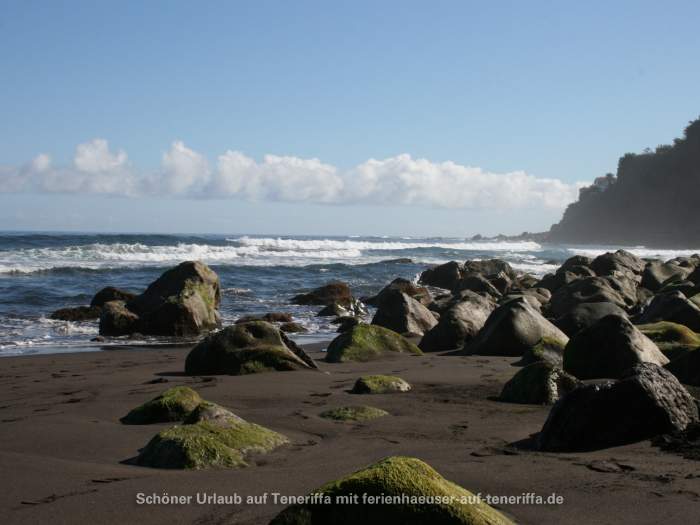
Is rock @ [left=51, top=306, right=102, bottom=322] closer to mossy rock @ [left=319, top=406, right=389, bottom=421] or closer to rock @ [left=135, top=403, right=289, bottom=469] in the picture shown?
mossy rock @ [left=319, top=406, right=389, bottom=421]

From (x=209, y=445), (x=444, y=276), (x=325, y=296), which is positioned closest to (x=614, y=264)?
(x=444, y=276)

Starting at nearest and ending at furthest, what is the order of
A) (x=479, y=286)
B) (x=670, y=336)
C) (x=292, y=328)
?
(x=670, y=336) → (x=292, y=328) → (x=479, y=286)

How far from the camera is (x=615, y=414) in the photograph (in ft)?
15.6

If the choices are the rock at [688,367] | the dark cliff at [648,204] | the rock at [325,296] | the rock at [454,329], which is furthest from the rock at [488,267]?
the dark cliff at [648,204]

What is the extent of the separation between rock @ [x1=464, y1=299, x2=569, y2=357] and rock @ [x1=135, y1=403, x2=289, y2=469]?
5.58 m

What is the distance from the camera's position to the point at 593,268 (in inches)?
918

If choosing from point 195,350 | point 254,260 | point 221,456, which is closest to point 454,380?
point 195,350

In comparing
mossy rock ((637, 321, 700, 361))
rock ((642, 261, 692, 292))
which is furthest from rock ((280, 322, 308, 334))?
rock ((642, 261, 692, 292))

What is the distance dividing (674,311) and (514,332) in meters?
2.79

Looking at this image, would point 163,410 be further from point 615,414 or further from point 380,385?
point 615,414

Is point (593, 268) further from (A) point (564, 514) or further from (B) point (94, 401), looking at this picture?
(A) point (564, 514)

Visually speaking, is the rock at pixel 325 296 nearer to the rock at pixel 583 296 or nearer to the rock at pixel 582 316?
the rock at pixel 583 296

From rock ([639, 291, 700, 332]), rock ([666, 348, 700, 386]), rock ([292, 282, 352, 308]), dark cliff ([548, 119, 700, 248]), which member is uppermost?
dark cliff ([548, 119, 700, 248])

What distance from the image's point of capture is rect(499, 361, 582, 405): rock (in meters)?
6.37
